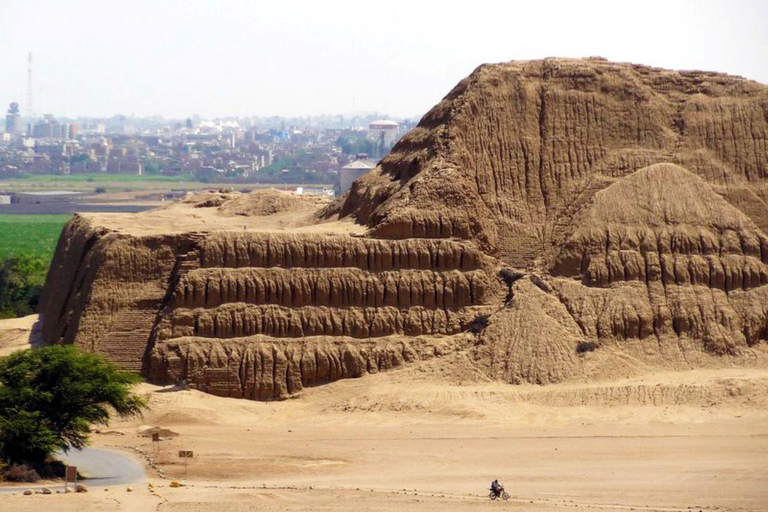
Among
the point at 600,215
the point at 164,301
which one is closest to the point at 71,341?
the point at 164,301

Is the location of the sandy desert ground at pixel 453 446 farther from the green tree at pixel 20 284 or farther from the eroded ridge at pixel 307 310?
the green tree at pixel 20 284

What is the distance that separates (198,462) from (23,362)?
5.18 m

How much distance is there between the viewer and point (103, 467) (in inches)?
1743

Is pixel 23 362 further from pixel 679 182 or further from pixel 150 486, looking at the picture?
pixel 679 182

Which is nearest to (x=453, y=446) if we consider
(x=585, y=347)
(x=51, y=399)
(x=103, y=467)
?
(x=585, y=347)

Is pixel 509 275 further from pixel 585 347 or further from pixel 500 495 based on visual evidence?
pixel 500 495

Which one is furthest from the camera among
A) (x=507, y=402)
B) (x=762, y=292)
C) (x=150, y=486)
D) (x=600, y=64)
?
(x=600, y=64)

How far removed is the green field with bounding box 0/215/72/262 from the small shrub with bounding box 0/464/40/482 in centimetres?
5435

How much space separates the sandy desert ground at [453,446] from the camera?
40.5m

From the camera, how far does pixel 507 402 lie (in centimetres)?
5078

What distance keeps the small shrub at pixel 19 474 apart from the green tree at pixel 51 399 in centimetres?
68

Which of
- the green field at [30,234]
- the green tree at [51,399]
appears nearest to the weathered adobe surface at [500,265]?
the green tree at [51,399]

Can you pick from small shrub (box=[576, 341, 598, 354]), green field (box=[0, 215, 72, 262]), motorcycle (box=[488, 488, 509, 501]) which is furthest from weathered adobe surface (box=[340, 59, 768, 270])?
green field (box=[0, 215, 72, 262])

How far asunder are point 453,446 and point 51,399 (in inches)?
426
